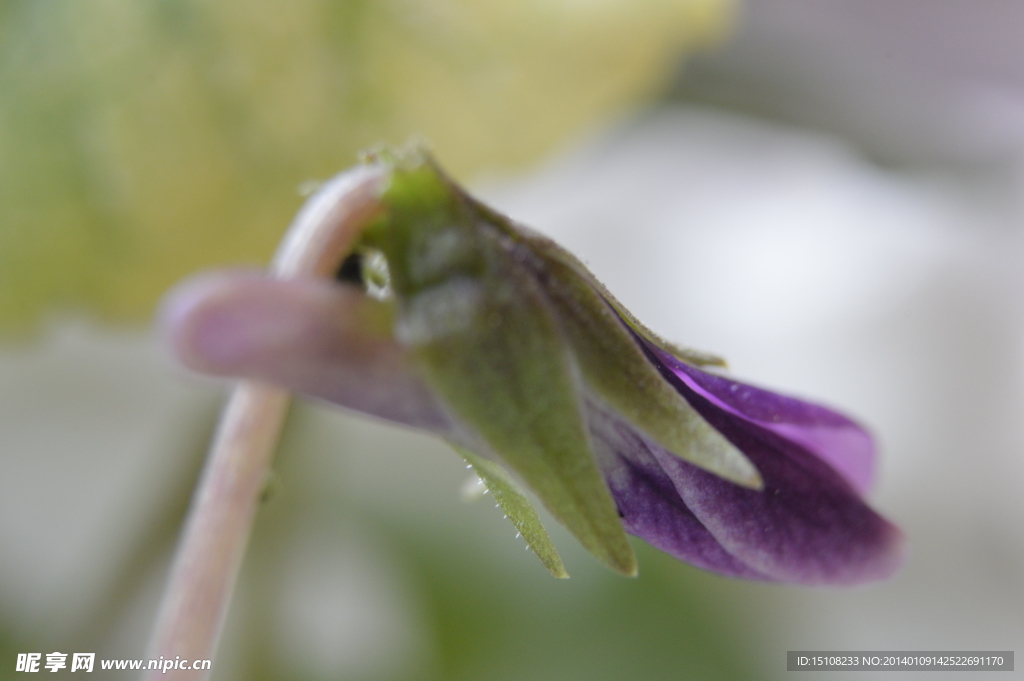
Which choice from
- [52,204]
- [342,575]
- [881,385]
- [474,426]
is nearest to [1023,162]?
[881,385]

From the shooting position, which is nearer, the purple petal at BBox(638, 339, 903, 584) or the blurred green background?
the purple petal at BBox(638, 339, 903, 584)

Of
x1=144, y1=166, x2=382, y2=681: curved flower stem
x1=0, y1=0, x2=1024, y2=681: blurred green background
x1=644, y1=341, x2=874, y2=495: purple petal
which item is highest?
x1=0, y1=0, x2=1024, y2=681: blurred green background

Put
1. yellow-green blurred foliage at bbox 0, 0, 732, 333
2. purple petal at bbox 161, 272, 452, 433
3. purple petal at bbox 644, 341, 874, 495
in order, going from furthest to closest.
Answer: yellow-green blurred foliage at bbox 0, 0, 732, 333
purple petal at bbox 644, 341, 874, 495
purple petal at bbox 161, 272, 452, 433

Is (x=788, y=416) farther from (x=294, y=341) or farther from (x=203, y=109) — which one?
(x=203, y=109)

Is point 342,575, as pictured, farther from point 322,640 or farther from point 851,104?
point 851,104

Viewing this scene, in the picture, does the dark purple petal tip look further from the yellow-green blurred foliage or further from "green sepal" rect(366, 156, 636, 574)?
the yellow-green blurred foliage

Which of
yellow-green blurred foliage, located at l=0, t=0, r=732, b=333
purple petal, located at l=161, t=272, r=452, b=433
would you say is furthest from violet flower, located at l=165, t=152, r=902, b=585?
yellow-green blurred foliage, located at l=0, t=0, r=732, b=333

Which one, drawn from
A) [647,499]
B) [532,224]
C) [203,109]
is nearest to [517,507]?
[647,499]

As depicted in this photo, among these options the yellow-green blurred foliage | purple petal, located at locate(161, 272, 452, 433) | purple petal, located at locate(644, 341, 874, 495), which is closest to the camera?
purple petal, located at locate(161, 272, 452, 433)

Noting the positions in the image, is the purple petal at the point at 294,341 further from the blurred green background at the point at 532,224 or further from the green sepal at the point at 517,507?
the blurred green background at the point at 532,224
